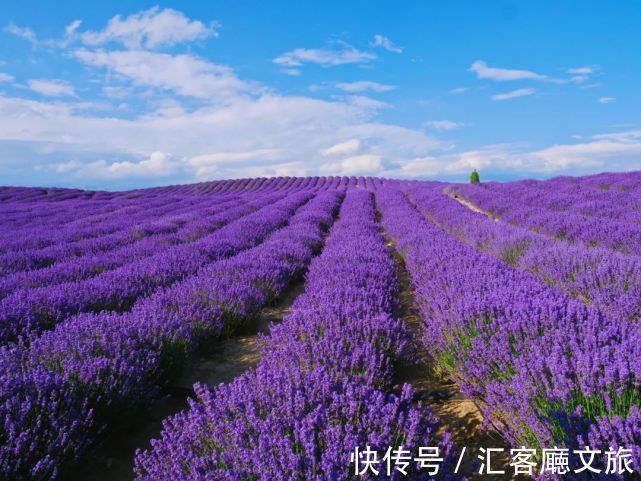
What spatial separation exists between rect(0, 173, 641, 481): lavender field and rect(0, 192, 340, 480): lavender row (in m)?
0.01

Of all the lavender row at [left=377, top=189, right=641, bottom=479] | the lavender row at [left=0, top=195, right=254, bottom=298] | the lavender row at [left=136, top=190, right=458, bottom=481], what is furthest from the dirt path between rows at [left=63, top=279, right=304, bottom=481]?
the lavender row at [left=0, top=195, right=254, bottom=298]

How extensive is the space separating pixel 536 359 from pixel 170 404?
2.04 meters

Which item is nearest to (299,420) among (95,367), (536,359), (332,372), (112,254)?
(332,372)

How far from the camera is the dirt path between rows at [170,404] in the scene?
2.13m

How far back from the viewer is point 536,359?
1961 millimetres

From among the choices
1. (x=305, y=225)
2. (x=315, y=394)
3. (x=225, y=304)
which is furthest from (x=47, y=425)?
(x=305, y=225)

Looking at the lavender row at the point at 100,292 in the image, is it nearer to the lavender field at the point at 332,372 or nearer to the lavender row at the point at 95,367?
the lavender field at the point at 332,372

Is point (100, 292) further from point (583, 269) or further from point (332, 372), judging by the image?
point (583, 269)

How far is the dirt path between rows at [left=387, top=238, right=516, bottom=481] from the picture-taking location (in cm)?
199

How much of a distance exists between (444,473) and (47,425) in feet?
5.26

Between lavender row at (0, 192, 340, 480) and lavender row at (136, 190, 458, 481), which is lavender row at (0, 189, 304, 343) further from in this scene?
lavender row at (136, 190, 458, 481)

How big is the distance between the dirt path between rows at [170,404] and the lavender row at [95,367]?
0.36ft

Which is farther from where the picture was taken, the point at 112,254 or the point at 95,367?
the point at 112,254

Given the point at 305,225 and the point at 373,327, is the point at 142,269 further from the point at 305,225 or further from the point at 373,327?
the point at 305,225
